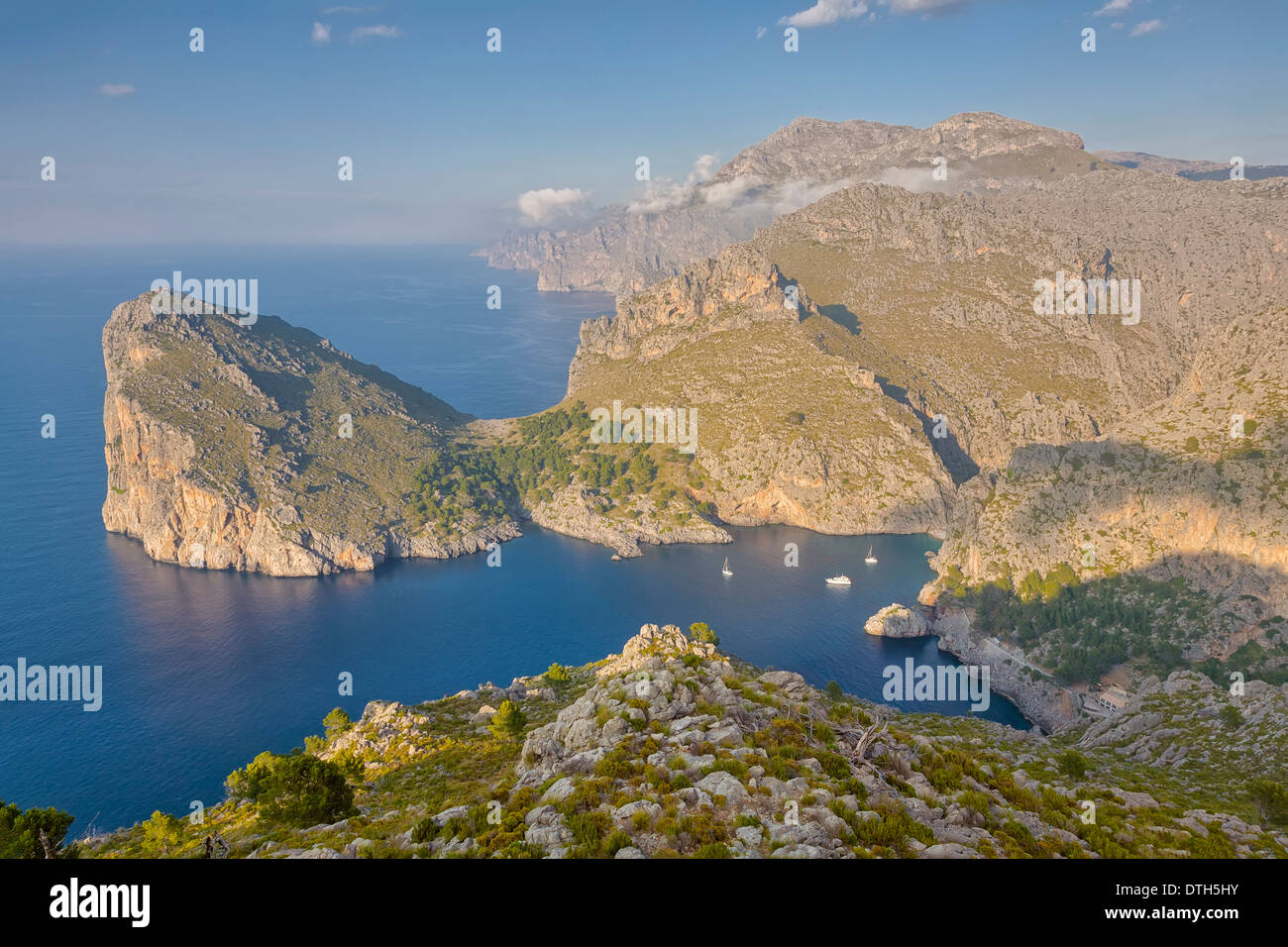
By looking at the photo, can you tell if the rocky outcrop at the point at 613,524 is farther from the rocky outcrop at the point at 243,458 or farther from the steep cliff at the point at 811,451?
the steep cliff at the point at 811,451

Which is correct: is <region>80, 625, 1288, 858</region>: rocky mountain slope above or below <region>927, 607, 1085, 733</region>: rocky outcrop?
above

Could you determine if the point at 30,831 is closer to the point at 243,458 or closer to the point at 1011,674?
the point at 1011,674

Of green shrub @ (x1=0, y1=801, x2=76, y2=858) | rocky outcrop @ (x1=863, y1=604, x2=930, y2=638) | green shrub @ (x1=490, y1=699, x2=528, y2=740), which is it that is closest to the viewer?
green shrub @ (x1=0, y1=801, x2=76, y2=858)

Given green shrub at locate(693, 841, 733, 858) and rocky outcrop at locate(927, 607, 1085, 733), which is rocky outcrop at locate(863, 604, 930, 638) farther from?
green shrub at locate(693, 841, 733, 858)

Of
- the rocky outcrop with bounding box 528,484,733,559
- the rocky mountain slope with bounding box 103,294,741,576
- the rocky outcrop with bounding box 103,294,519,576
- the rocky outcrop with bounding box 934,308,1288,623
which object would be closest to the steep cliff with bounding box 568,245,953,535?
the rocky mountain slope with bounding box 103,294,741,576

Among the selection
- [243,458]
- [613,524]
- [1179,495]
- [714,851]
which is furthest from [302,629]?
[1179,495]

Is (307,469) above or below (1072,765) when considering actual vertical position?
above

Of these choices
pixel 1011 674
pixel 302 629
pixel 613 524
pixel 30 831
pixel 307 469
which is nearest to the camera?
pixel 30 831

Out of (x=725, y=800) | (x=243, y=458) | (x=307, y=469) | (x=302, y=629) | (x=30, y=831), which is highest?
(x=243, y=458)

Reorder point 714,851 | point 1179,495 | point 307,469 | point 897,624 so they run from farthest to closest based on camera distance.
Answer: point 307,469, point 897,624, point 1179,495, point 714,851
